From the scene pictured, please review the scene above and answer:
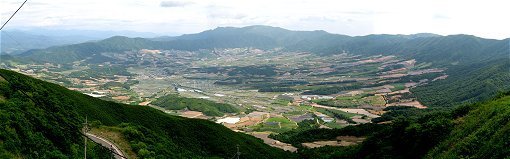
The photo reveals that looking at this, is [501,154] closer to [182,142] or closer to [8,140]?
[8,140]

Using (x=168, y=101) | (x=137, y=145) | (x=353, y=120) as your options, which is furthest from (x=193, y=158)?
(x=168, y=101)

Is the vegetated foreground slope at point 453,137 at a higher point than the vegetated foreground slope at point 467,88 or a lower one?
higher

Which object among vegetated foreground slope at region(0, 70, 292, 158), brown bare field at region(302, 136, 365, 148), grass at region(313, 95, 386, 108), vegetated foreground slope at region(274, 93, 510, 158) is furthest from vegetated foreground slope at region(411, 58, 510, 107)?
vegetated foreground slope at region(0, 70, 292, 158)

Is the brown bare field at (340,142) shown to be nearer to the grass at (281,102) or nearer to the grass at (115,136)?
the grass at (115,136)

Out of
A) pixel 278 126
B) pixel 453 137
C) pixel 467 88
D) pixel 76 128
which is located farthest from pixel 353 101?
pixel 76 128

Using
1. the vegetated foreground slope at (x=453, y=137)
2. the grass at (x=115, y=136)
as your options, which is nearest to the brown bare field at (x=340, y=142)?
the vegetated foreground slope at (x=453, y=137)

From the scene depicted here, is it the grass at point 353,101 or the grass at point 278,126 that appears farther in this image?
the grass at point 353,101

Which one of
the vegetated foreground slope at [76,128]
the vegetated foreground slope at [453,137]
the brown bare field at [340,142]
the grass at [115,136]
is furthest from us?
the brown bare field at [340,142]
